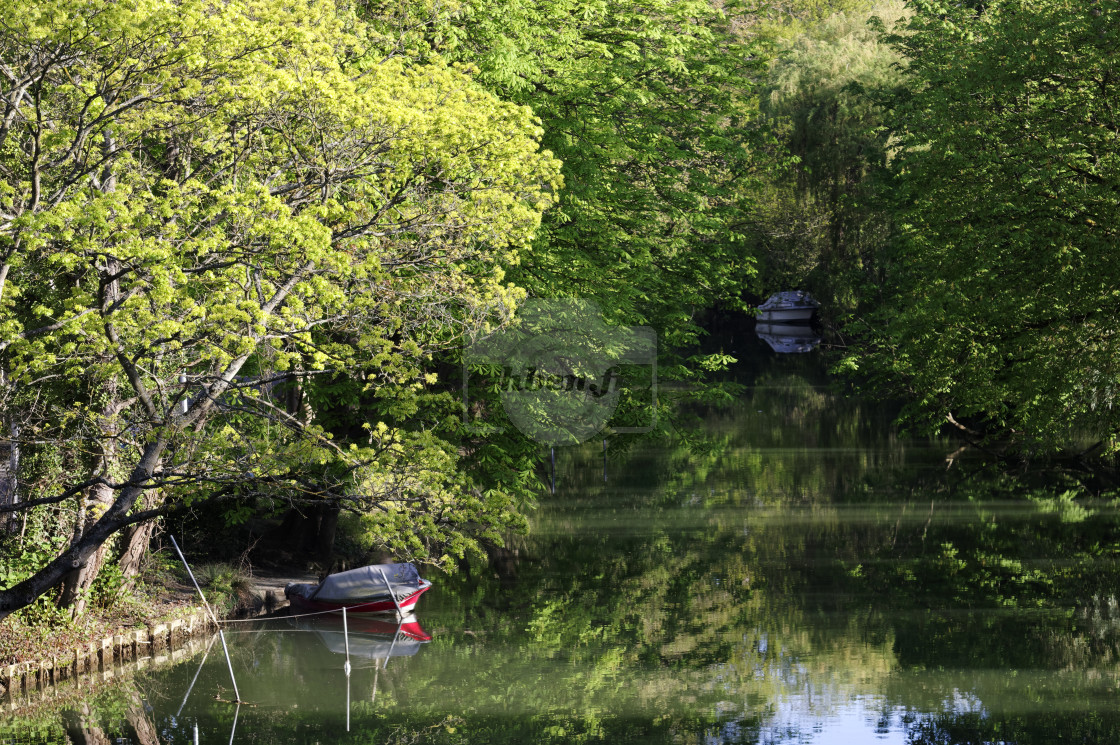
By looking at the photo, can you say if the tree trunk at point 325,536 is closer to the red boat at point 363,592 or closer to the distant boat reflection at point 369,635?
the red boat at point 363,592

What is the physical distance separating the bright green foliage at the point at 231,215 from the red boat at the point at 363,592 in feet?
13.1

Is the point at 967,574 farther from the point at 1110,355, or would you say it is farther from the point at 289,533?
the point at 289,533

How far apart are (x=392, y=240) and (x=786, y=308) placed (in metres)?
68.0

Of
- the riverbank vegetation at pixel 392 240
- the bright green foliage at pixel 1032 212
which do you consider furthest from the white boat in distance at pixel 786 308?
the bright green foliage at pixel 1032 212

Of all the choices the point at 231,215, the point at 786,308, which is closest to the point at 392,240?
the point at 231,215

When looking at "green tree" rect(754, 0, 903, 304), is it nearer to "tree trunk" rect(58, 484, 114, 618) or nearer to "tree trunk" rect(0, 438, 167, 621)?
"tree trunk" rect(58, 484, 114, 618)

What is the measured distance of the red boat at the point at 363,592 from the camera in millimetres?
19172

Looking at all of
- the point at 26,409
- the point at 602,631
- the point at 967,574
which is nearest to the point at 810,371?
the point at 967,574

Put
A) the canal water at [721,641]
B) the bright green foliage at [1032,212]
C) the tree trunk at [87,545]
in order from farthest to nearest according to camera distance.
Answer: the bright green foliage at [1032,212], the canal water at [721,641], the tree trunk at [87,545]

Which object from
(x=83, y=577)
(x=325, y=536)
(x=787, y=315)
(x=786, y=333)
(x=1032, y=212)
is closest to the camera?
(x=83, y=577)

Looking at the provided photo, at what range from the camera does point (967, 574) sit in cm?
2142

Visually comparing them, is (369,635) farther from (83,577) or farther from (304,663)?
(83,577)

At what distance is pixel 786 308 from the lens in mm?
80625

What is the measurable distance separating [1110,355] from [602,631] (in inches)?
385
